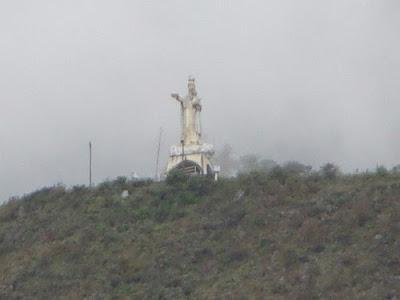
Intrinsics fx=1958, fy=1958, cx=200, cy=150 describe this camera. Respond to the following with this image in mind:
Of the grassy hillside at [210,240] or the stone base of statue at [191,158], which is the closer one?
the grassy hillside at [210,240]

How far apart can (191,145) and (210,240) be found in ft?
33.9

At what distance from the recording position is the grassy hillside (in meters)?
55.2

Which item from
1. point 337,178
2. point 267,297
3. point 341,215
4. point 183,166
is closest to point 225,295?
point 267,297

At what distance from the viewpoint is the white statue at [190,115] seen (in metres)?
70.5

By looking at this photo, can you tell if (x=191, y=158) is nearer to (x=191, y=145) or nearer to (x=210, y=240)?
(x=191, y=145)

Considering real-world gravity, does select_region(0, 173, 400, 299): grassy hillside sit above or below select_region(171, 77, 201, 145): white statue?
below

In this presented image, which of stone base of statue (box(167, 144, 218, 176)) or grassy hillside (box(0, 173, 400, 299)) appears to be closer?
grassy hillside (box(0, 173, 400, 299))

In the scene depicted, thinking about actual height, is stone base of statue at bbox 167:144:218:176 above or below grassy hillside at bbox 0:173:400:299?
above

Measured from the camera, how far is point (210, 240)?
198ft

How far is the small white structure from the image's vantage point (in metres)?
70.2

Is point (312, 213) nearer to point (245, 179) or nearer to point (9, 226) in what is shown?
point (245, 179)

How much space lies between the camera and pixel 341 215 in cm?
5903

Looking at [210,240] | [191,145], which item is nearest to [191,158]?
[191,145]

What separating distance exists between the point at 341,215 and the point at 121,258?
702 cm
